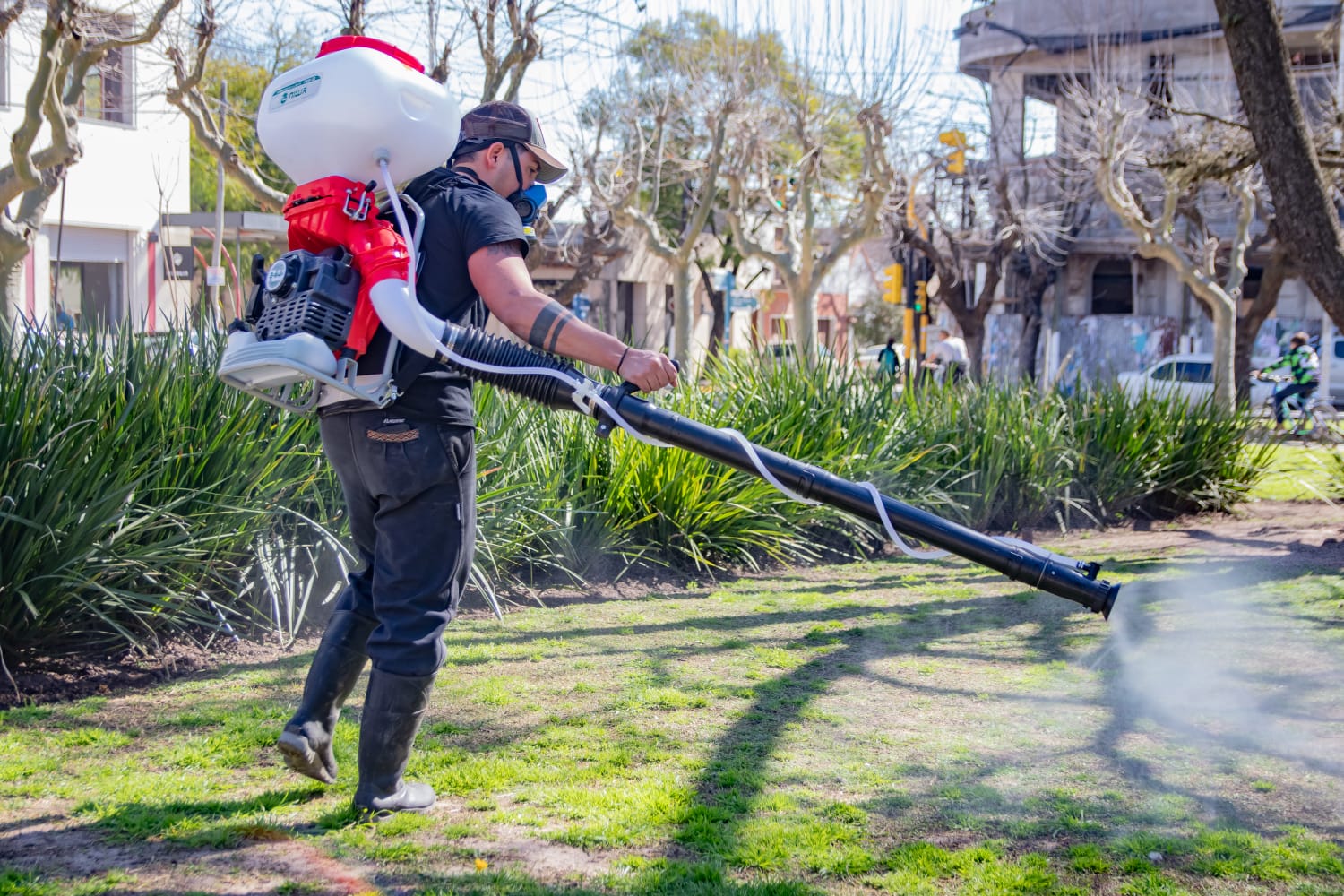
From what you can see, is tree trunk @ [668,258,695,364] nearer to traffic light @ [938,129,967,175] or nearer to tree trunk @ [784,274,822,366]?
tree trunk @ [784,274,822,366]

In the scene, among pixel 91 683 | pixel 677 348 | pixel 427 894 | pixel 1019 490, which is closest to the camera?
pixel 427 894

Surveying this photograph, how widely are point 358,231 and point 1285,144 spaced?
6988 millimetres

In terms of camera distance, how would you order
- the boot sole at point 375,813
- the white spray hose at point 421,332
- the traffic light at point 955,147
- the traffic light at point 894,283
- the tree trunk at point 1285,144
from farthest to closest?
the traffic light at point 894,283
the traffic light at point 955,147
the tree trunk at point 1285,144
the boot sole at point 375,813
the white spray hose at point 421,332

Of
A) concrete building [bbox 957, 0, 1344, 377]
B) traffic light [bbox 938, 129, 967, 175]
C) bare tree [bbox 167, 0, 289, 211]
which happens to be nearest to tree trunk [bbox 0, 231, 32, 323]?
bare tree [bbox 167, 0, 289, 211]

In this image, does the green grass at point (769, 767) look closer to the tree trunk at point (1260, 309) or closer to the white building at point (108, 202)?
the white building at point (108, 202)

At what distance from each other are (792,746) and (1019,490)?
6052 millimetres

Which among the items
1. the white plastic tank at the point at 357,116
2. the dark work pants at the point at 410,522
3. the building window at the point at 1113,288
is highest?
the building window at the point at 1113,288

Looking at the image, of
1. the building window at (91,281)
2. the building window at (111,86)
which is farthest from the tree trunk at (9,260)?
the building window at (91,281)

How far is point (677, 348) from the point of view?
54.7 feet

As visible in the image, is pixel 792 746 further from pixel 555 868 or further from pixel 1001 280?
pixel 1001 280

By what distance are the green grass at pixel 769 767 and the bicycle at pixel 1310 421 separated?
19.9ft

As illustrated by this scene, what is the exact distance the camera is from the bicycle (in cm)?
1142

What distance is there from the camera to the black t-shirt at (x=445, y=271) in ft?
10.4

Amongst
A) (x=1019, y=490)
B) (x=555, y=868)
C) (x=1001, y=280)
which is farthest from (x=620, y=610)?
(x=1001, y=280)
